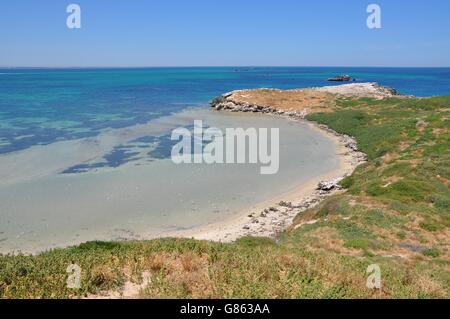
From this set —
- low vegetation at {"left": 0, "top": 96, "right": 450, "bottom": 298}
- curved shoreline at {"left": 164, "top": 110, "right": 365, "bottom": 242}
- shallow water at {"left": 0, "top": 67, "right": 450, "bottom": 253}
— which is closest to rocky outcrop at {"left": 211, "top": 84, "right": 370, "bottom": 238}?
curved shoreline at {"left": 164, "top": 110, "right": 365, "bottom": 242}

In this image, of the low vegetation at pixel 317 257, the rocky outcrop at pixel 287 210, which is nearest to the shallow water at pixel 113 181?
the rocky outcrop at pixel 287 210

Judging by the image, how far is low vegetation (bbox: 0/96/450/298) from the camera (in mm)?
8625

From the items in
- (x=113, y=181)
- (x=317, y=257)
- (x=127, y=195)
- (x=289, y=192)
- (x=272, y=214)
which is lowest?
(x=272, y=214)

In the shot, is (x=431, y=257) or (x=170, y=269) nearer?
(x=170, y=269)

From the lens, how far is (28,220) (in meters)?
23.9

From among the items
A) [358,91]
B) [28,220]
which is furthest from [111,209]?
[358,91]

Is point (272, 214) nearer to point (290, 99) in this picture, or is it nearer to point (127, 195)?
point (127, 195)

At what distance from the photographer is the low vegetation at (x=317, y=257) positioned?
28.3 ft

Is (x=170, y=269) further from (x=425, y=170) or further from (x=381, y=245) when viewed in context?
(x=425, y=170)

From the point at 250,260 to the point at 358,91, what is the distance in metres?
88.7

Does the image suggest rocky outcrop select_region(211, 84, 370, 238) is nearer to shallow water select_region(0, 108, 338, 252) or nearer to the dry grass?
shallow water select_region(0, 108, 338, 252)

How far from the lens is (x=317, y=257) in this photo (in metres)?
11.5

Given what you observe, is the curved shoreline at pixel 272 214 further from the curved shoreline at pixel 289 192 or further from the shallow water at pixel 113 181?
the shallow water at pixel 113 181

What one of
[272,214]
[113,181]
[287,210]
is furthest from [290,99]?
[272,214]
